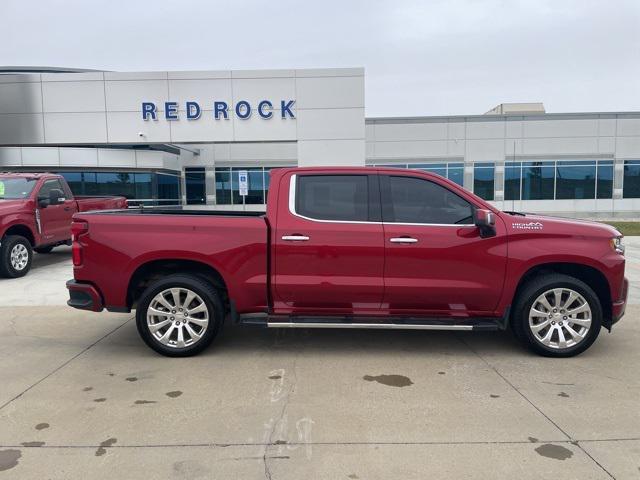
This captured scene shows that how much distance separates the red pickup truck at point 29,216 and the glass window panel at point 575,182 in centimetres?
2648

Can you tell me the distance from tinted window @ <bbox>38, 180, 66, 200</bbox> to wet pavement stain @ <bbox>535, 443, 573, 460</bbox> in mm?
10143

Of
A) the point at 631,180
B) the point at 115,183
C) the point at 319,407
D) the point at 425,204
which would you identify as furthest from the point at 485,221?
the point at 631,180

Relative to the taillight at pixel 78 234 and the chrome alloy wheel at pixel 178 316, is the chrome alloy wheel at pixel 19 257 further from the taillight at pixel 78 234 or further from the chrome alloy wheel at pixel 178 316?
the chrome alloy wheel at pixel 178 316

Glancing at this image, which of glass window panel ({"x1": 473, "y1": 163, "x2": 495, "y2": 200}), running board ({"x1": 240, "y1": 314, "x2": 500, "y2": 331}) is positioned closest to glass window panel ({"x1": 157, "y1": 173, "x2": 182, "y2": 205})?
glass window panel ({"x1": 473, "y1": 163, "x2": 495, "y2": 200})

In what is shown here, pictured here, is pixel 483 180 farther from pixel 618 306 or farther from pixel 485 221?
pixel 485 221

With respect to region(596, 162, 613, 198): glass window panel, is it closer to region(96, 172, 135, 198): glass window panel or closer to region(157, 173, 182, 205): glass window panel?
region(157, 173, 182, 205): glass window panel

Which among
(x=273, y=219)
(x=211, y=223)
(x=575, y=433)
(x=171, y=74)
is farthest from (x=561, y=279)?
(x=171, y=74)

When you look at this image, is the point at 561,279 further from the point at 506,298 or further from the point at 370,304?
the point at 370,304

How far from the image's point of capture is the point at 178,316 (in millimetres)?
5000

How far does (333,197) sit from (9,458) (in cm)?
338

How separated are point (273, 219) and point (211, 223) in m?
0.62

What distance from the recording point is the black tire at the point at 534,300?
4891mm

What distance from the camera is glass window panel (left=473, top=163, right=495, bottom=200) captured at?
2888 centimetres

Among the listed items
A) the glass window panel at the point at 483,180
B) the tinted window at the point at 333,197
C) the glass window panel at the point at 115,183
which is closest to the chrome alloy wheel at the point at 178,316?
the tinted window at the point at 333,197
